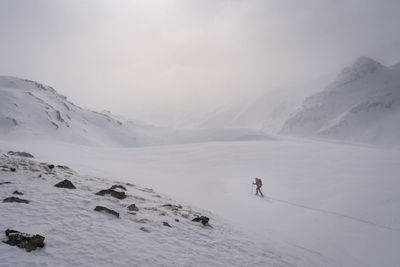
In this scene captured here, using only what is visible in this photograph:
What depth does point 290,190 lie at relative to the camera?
18578mm

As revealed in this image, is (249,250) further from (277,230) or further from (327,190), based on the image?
(327,190)

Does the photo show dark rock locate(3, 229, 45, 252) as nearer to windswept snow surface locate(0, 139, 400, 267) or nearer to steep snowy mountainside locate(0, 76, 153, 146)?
windswept snow surface locate(0, 139, 400, 267)

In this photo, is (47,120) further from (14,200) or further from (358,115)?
(358,115)

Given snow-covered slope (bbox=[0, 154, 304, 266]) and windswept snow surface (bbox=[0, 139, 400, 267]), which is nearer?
snow-covered slope (bbox=[0, 154, 304, 266])

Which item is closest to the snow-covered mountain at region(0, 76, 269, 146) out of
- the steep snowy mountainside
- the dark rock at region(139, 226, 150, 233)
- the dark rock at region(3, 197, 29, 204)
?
the steep snowy mountainside

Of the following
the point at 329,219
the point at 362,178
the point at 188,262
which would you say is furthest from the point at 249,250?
the point at 362,178

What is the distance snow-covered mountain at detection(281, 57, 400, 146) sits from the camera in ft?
487

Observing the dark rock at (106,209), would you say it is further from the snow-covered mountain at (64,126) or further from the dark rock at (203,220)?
the snow-covered mountain at (64,126)

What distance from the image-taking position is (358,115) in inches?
6511

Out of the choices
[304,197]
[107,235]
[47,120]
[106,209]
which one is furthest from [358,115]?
[107,235]

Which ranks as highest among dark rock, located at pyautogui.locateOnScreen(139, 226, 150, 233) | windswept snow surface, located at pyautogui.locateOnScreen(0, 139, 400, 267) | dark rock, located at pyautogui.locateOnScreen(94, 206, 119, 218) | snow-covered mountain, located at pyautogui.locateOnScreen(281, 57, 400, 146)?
snow-covered mountain, located at pyautogui.locateOnScreen(281, 57, 400, 146)

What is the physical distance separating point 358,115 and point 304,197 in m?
185

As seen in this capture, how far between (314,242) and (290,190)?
7656 mm

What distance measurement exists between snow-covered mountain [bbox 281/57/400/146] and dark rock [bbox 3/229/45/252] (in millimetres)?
171834
